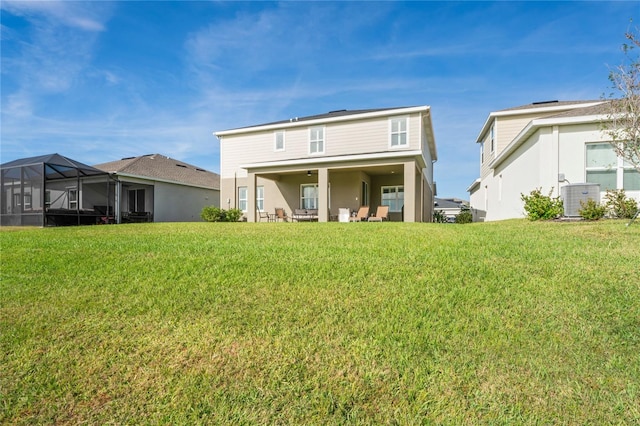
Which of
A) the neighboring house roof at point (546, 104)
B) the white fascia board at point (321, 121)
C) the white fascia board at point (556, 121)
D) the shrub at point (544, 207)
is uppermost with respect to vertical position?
the neighboring house roof at point (546, 104)

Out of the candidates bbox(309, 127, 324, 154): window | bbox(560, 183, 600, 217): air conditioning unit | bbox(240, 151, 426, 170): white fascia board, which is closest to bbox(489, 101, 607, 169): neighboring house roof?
bbox(560, 183, 600, 217): air conditioning unit

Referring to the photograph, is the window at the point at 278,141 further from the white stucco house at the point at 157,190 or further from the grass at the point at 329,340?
the grass at the point at 329,340

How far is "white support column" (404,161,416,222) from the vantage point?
→ 13602mm

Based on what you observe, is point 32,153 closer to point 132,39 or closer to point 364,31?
point 132,39

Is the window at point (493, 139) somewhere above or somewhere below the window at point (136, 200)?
above

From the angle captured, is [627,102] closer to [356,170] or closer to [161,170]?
[356,170]

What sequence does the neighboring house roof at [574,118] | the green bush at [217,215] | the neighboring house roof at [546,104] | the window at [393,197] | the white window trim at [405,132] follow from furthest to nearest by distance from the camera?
the window at [393,197] < the neighboring house roof at [546,104] < the green bush at [217,215] < the white window trim at [405,132] < the neighboring house roof at [574,118]

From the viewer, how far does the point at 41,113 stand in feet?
48.6

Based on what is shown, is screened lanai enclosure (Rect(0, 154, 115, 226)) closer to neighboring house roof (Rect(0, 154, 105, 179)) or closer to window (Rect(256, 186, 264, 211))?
neighboring house roof (Rect(0, 154, 105, 179))

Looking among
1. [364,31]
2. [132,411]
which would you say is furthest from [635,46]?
[132,411]

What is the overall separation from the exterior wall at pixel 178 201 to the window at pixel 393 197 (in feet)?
47.0

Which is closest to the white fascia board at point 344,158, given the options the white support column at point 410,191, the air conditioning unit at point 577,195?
the white support column at point 410,191

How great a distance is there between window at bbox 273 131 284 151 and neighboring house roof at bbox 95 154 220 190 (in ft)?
27.8

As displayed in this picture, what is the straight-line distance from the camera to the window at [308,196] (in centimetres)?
1878
